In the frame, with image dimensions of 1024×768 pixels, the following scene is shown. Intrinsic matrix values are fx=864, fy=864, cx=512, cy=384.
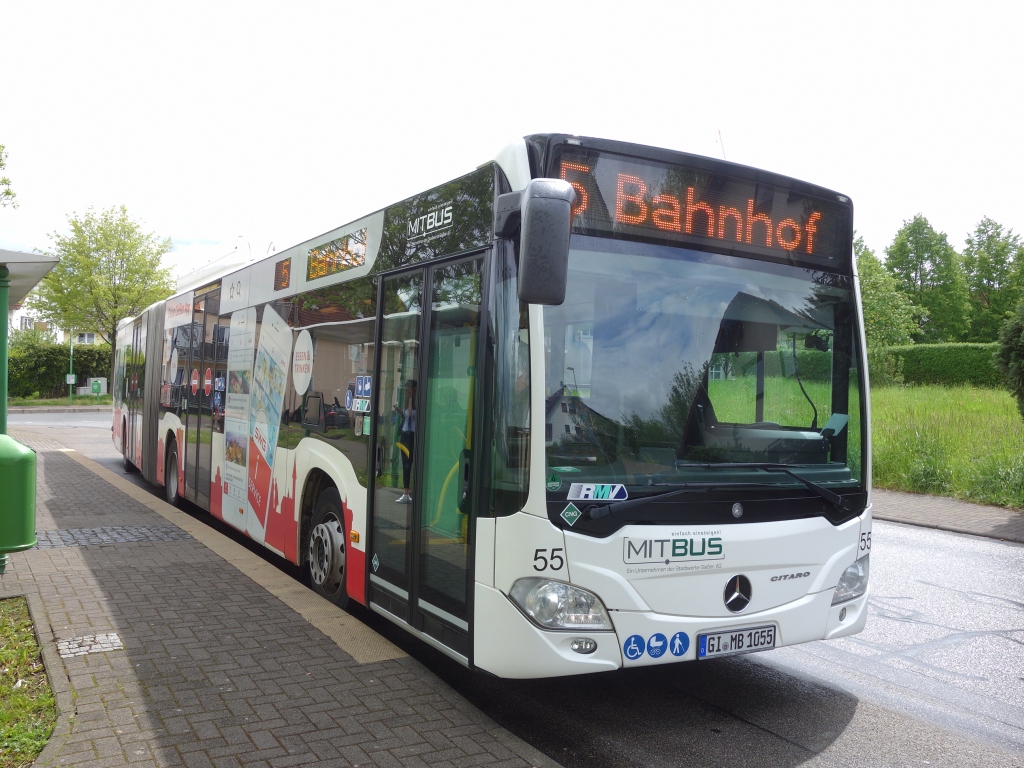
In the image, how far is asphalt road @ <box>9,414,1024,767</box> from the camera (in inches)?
168

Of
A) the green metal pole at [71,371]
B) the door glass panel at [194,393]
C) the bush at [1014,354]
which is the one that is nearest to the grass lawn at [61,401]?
the green metal pole at [71,371]

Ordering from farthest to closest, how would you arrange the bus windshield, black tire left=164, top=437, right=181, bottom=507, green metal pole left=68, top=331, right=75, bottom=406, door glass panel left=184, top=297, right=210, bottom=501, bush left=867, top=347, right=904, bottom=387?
green metal pole left=68, top=331, right=75, bottom=406
bush left=867, top=347, right=904, bottom=387
black tire left=164, top=437, right=181, bottom=507
door glass panel left=184, top=297, right=210, bottom=501
the bus windshield

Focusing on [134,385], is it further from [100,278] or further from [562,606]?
[100,278]

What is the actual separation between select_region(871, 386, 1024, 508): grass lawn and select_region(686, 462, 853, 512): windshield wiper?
1098cm

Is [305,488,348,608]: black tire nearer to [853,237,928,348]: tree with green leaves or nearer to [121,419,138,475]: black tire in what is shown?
[121,419,138,475]: black tire

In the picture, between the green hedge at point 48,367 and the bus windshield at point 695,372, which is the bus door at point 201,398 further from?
the green hedge at point 48,367

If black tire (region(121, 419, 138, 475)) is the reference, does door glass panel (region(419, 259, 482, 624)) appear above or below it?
above

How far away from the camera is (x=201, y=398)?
10125 millimetres

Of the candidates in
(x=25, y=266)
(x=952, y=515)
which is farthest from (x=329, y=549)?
(x=952, y=515)

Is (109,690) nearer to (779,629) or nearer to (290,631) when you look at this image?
(290,631)

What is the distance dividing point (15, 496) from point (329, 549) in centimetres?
217

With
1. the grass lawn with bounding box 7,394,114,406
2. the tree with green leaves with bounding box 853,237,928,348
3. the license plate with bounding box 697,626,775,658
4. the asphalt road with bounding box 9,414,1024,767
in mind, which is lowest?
the asphalt road with bounding box 9,414,1024,767

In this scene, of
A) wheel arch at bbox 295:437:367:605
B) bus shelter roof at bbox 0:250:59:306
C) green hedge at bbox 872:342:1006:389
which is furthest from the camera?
green hedge at bbox 872:342:1006:389

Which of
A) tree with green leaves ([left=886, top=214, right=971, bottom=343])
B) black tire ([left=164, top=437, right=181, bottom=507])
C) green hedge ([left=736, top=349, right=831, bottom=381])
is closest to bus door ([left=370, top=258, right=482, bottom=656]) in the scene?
green hedge ([left=736, top=349, right=831, bottom=381])
